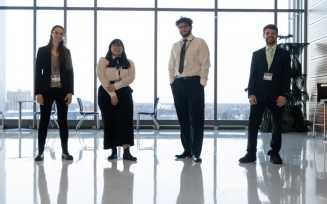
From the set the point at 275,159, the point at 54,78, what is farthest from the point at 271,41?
the point at 54,78

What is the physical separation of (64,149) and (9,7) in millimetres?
6044

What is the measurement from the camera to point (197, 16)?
8.83 meters

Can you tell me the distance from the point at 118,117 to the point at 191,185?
1.34 m

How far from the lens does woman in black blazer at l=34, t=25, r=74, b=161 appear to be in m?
3.58

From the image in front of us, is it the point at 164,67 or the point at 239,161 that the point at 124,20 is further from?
the point at 239,161

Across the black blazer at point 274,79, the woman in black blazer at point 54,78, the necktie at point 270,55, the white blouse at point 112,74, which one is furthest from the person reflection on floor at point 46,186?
the necktie at point 270,55

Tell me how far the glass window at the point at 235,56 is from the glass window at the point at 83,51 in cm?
303

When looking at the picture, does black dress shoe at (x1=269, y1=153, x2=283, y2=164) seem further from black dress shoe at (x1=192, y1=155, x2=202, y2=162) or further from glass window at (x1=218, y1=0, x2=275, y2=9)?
glass window at (x1=218, y1=0, x2=275, y2=9)

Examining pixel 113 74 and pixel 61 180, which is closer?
pixel 61 180

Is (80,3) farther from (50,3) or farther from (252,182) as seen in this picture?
(252,182)

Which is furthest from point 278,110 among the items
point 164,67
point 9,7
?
→ point 9,7

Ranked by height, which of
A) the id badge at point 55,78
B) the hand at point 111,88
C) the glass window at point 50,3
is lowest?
the hand at point 111,88

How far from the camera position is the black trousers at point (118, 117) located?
369 centimetres

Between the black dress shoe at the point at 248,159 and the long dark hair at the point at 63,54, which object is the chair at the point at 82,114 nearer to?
the long dark hair at the point at 63,54
